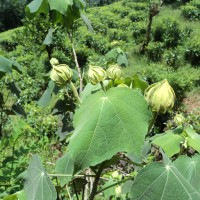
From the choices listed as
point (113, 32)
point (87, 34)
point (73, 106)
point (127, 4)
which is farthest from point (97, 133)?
point (127, 4)

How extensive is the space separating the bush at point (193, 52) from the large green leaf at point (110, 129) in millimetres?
7074

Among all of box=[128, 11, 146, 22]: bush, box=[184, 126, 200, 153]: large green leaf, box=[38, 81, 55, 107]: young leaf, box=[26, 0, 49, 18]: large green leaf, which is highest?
box=[26, 0, 49, 18]: large green leaf

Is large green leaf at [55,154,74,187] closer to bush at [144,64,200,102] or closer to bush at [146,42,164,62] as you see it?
bush at [144,64,200,102]

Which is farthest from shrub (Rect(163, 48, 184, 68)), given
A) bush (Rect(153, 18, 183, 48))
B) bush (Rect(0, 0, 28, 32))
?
bush (Rect(0, 0, 28, 32))

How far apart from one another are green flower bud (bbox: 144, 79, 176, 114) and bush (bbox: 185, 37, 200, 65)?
6999 millimetres

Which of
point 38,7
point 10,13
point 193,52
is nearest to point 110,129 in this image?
point 38,7

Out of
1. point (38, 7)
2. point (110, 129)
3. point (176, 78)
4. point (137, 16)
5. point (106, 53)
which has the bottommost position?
point (176, 78)

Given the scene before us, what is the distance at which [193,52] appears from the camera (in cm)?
745

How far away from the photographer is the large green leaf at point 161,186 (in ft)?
1.85

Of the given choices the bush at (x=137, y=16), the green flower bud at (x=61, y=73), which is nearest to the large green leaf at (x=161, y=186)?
the green flower bud at (x=61, y=73)

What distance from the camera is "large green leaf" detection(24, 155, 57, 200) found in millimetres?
665

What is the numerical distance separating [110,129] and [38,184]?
199mm

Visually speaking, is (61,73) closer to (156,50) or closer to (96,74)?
(96,74)

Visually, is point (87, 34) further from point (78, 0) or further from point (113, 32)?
point (78, 0)
